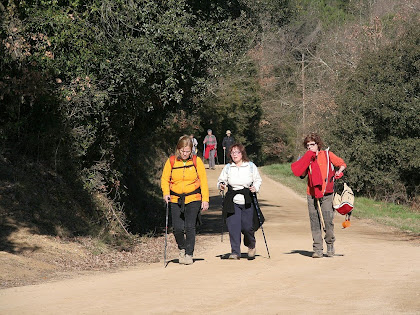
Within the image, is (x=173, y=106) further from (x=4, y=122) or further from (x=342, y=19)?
(x=342, y=19)

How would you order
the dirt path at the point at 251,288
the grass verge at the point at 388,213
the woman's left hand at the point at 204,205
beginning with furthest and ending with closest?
the grass verge at the point at 388,213, the woman's left hand at the point at 204,205, the dirt path at the point at 251,288

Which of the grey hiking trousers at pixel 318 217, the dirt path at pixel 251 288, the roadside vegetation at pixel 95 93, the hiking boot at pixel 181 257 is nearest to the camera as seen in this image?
the dirt path at pixel 251 288

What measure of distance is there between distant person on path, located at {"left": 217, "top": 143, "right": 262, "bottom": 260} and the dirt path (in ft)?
1.45

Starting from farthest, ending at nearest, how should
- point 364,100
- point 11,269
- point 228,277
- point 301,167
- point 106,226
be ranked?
point 364,100 → point 106,226 → point 301,167 → point 11,269 → point 228,277

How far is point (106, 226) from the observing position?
1600cm

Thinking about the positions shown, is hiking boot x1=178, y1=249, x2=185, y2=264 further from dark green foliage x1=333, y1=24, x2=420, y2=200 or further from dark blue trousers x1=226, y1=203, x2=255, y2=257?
dark green foliage x1=333, y1=24, x2=420, y2=200

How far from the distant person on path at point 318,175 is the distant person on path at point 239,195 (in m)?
0.74

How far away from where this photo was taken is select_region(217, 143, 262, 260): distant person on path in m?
11.9

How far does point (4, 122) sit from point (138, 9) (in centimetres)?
357

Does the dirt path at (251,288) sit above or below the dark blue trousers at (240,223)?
below

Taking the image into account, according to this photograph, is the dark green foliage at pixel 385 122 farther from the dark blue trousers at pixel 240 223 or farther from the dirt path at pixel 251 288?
the dark blue trousers at pixel 240 223

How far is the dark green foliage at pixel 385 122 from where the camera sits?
26.4m

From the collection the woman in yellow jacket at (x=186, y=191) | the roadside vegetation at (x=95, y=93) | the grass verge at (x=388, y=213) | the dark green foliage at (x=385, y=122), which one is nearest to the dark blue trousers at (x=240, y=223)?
the woman in yellow jacket at (x=186, y=191)

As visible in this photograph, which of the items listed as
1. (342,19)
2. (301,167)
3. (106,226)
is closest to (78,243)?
(106,226)
